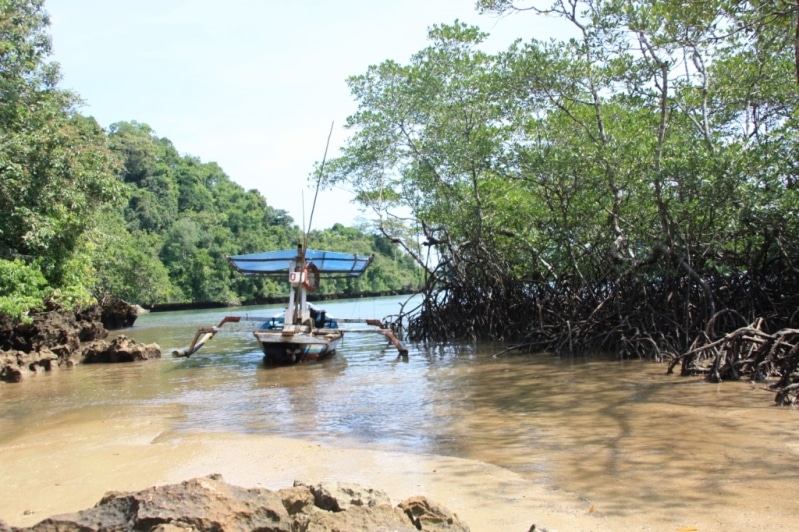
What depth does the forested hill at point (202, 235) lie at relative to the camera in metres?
51.3

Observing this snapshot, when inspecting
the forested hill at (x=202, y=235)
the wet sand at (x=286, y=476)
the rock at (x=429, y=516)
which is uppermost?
the forested hill at (x=202, y=235)

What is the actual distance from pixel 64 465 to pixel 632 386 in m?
6.15

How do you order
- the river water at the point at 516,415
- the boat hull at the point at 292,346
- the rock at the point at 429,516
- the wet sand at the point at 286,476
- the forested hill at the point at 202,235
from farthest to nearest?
the forested hill at the point at 202,235 → the boat hull at the point at 292,346 → the river water at the point at 516,415 → the wet sand at the point at 286,476 → the rock at the point at 429,516

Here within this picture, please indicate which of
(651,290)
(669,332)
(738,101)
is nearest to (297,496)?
(669,332)

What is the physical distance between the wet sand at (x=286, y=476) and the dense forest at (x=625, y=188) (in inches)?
132

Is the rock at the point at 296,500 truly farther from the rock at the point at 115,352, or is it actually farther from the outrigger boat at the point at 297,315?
the rock at the point at 115,352

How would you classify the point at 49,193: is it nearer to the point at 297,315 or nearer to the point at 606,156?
the point at 297,315

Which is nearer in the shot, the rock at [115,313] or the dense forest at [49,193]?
the dense forest at [49,193]

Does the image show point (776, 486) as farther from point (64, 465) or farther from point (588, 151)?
point (588, 151)

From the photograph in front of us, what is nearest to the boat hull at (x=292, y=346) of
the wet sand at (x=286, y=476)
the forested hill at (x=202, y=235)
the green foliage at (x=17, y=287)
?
the green foliage at (x=17, y=287)

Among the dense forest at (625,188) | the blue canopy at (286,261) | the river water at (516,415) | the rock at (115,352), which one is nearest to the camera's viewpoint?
the river water at (516,415)

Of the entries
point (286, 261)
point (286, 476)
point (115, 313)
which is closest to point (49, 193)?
point (286, 261)

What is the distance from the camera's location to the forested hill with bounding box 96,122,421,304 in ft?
168

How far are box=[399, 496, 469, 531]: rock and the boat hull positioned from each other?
27.9 ft
